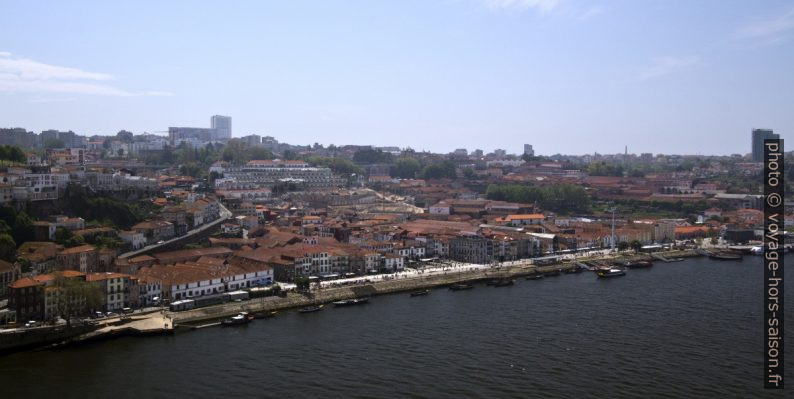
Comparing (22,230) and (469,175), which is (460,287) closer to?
(22,230)

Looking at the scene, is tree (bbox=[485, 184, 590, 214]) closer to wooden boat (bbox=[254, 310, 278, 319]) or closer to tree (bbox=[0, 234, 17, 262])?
wooden boat (bbox=[254, 310, 278, 319])

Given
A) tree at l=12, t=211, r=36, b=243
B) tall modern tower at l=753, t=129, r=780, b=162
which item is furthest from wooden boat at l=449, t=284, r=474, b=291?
tall modern tower at l=753, t=129, r=780, b=162

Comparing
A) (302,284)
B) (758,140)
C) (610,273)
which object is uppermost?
(758,140)

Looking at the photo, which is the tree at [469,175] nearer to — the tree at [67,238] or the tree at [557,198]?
the tree at [557,198]

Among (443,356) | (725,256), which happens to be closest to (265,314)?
(443,356)

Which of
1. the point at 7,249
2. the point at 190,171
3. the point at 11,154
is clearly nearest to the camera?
the point at 7,249

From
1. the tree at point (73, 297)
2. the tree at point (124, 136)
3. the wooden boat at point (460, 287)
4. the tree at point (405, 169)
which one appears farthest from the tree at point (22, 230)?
the tree at point (124, 136)
